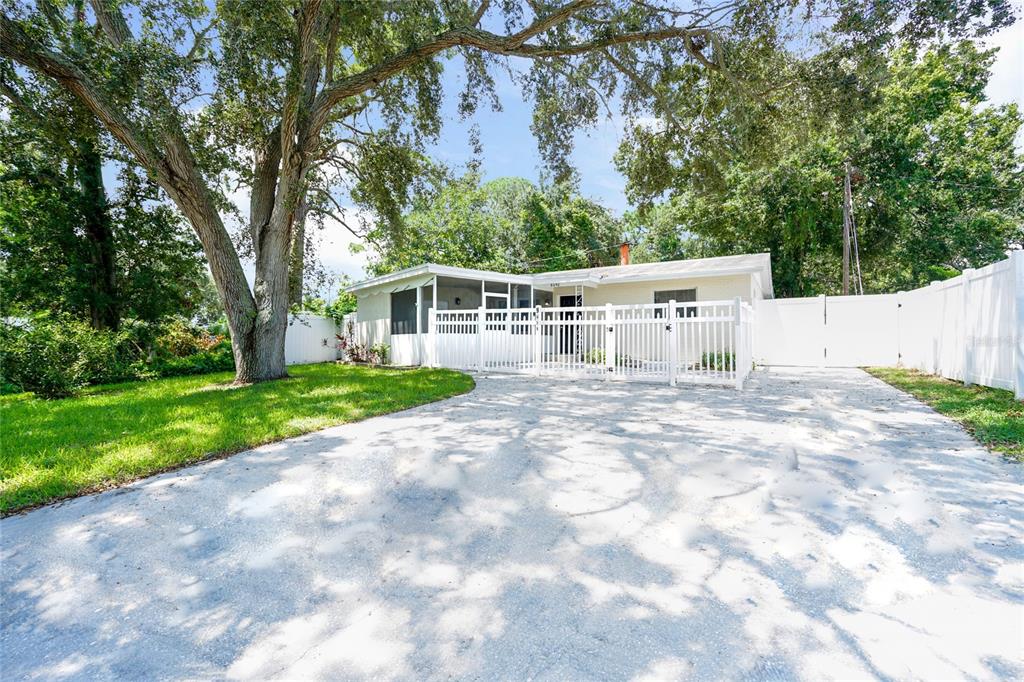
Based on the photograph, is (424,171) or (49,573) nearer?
(49,573)

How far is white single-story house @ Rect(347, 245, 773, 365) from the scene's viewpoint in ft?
38.7

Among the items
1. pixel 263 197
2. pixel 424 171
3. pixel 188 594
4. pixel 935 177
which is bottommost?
pixel 188 594

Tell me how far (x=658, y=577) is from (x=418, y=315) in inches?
422

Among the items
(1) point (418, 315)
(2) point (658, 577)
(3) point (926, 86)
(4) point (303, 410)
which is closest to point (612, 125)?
(1) point (418, 315)

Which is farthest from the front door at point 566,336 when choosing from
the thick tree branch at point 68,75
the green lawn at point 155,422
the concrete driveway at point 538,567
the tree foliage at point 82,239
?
the tree foliage at point 82,239

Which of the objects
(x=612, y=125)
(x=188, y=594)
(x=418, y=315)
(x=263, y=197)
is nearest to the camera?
(x=188, y=594)

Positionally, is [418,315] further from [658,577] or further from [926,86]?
[926,86]

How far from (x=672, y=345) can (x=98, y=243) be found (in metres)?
14.9

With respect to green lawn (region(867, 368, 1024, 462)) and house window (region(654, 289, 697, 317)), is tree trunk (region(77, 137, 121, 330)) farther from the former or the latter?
green lawn (region(867, 368, 1024, 462))

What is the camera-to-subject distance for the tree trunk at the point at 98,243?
11852 mm

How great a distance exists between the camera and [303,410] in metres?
5.80

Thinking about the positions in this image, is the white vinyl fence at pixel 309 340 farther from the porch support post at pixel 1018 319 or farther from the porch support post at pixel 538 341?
the porch support post at pixel 1018 319

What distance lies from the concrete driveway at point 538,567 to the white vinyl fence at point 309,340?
11727 millimetres

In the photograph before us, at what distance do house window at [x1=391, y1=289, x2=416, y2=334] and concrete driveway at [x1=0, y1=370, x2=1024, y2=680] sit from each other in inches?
358
